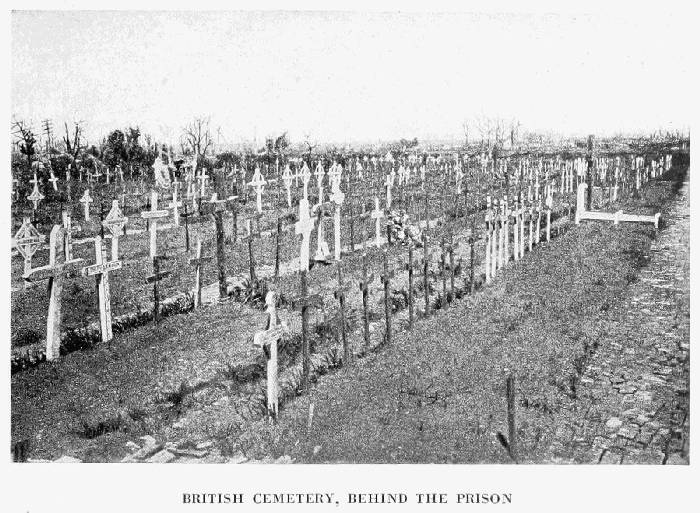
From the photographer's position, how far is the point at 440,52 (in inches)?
295

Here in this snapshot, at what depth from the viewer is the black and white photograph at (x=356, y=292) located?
18.7 feet

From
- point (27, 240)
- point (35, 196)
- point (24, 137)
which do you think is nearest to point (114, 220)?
point (27, 240)

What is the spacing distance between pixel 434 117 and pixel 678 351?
386 cm

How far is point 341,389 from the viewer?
6242mm

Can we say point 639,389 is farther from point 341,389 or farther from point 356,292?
point 356,292

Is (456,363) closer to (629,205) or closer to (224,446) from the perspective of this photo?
(224,446)

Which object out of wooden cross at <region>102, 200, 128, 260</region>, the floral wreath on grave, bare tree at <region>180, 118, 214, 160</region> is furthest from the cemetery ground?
the floral wreath on grave

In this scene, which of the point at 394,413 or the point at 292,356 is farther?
the point at 292,356

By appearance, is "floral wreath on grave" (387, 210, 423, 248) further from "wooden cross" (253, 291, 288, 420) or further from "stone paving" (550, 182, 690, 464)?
"wooden cross" (253, 291, 288, 420)

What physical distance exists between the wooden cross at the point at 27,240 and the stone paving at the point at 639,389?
21.0 ft

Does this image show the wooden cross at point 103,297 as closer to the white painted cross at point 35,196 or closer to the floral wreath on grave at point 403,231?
the floral wreath on grave at point 403,231

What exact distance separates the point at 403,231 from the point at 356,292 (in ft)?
9.23
